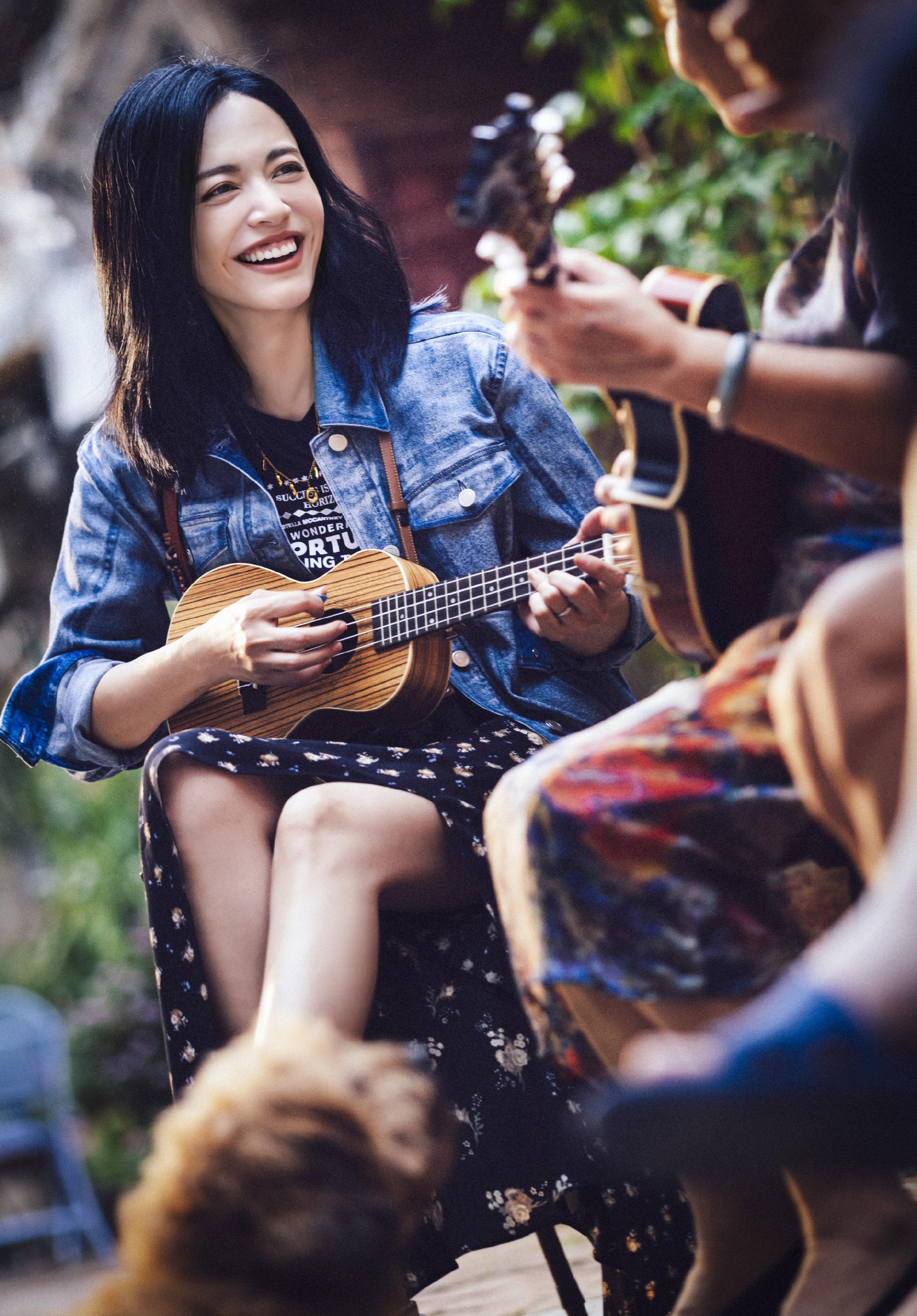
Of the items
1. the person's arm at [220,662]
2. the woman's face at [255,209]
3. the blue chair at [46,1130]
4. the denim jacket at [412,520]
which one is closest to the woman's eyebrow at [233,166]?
the woman's face at [255,209]

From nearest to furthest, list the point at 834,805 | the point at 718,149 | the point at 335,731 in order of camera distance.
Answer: the point at 834,805 < the point at 335,731 < the point at 718,149

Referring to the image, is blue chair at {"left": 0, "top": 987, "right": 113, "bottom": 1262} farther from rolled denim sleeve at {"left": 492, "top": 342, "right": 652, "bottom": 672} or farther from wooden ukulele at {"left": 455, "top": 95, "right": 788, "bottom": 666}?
wooden ukulele at {"left": 455, "top": 95, "right": 788, "bottom": 666}

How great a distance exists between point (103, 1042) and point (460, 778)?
4.27 meters

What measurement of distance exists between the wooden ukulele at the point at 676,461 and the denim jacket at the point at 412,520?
569 mm

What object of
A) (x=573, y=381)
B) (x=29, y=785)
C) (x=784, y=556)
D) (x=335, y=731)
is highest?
(x=573, y=381)

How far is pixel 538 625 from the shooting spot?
67.1 inches

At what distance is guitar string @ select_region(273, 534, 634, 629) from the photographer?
5.54ft

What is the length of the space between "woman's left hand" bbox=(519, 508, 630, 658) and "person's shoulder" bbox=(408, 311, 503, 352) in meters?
0.41

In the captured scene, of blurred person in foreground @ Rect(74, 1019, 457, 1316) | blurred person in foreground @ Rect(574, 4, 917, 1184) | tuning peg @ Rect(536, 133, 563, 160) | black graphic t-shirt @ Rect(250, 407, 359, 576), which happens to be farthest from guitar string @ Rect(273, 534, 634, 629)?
blurred person in foreground @ Rect(74, 1019, 457, 1316)

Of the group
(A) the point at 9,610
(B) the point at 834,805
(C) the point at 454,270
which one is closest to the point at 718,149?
(C) the point at 454,270

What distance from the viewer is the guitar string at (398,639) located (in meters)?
1.71

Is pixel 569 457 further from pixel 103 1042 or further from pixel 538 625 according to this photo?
pixel 103 1042

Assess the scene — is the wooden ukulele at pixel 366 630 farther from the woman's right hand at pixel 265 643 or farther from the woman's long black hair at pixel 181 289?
the woman's long black hair at pixel 181 289

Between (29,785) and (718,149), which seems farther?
(29,785)
